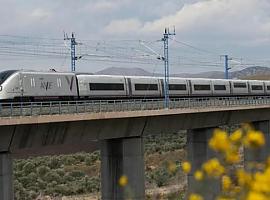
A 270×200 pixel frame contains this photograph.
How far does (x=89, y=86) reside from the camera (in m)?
35.0

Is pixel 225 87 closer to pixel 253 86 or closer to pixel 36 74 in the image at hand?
pixel 253 86

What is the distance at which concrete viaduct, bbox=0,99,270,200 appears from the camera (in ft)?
74.0

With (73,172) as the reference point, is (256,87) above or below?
above

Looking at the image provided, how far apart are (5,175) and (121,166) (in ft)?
29.8

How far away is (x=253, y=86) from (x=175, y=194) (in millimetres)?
18887

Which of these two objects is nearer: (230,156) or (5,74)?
(230,156)

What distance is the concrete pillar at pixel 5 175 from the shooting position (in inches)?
869

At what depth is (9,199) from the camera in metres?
22.7

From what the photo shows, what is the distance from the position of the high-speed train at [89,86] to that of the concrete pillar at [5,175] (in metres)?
7.99

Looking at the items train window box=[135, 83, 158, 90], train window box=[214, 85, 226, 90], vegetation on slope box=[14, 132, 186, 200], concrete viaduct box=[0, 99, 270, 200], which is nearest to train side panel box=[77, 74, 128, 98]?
train window box=[135, 83, 158, 90]

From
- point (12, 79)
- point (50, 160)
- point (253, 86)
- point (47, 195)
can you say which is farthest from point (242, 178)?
point (50, 160)

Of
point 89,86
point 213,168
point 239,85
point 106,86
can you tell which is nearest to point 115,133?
point 89,86

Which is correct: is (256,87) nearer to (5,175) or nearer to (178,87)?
(178,87)

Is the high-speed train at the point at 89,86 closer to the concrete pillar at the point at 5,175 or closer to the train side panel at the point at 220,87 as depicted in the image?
the train side panel at the point at 220,87
